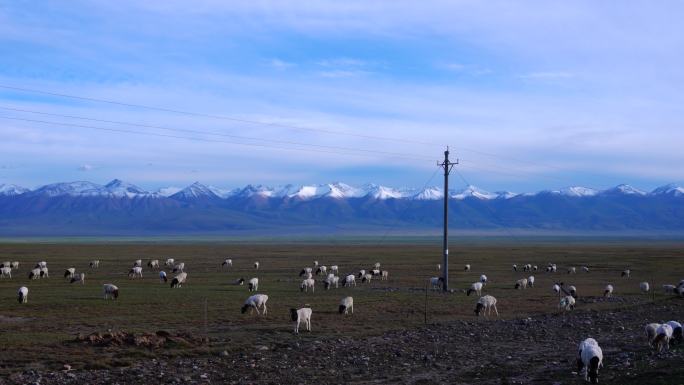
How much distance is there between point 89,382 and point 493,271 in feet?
163

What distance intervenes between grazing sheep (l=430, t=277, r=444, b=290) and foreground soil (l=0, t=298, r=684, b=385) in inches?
684

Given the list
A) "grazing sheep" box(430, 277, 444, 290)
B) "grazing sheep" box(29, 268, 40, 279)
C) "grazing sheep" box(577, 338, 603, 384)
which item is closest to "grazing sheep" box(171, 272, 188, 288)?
"grazing sheep" box(29, 268, 40, 279)

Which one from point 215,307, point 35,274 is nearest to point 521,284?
point 215,307

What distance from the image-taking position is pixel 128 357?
61.2ft

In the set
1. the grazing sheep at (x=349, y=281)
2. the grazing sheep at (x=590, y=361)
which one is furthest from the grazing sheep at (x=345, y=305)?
the grazing sheep at (x=349, y=281)

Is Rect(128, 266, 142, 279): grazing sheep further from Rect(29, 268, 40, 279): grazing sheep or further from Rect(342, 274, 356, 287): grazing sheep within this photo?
Rect(342, 274, 356, 287): grazing sheep

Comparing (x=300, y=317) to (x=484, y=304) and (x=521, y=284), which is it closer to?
(x=484, y=304)

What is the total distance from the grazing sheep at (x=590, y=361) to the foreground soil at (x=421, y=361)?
255 millimetres

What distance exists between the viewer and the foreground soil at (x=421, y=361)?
16516 mm

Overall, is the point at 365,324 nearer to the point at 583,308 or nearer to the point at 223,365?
the point at 223,365

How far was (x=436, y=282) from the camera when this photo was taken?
43469mm

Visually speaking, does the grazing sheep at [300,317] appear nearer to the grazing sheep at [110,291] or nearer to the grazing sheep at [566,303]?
the grazing sheep at [566,303]

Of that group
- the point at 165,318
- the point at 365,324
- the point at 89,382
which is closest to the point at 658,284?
the point at 365,324

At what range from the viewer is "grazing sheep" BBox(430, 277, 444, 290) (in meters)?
43.3
